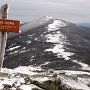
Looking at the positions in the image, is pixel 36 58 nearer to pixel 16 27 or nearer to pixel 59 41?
pixel 59 41

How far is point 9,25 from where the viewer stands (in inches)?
768

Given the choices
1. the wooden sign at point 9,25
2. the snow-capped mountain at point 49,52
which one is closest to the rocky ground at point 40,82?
the wooden sign at point 9,25

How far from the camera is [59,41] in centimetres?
5312

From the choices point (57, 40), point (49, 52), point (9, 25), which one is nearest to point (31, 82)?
point (9, 25)

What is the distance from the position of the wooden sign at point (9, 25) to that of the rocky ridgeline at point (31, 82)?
2.72 metres

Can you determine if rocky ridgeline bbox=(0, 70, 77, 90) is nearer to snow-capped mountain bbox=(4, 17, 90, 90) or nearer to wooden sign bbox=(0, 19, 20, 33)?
wooden sign bbox=(0, 19, 20, 33)

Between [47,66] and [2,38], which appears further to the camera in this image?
[47,66]

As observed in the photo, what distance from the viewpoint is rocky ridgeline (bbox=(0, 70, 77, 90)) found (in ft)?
56.6

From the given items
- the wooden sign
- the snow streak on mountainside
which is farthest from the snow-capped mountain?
the wooden sign

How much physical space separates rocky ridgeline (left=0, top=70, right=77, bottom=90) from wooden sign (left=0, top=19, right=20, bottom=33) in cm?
272

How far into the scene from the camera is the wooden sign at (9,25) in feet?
63.9

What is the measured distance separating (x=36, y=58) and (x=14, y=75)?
874 inches

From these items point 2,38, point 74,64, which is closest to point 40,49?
point 74,64

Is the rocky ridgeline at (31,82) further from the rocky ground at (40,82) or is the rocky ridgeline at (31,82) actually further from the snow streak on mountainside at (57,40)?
the snow streak on mountainside at (57,40)
